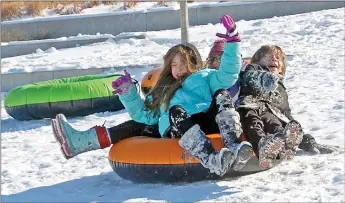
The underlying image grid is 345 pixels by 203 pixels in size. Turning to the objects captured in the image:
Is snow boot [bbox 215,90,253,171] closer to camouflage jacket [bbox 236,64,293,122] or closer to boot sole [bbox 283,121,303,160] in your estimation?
camouflage jacket [bbox 236,64,293,122]

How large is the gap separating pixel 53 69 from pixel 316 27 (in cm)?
392

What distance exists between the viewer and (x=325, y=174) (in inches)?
194

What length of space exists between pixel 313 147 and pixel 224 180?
80 cm

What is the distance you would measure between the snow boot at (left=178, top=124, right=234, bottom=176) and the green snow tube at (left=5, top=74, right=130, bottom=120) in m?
3.25

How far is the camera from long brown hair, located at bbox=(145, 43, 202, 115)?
5.21 meters

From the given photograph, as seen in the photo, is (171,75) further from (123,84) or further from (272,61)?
(272,61)

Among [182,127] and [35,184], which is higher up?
[182,127]

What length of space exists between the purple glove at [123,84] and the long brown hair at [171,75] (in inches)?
7.2

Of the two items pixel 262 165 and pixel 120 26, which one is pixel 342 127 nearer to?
pixel 262 165

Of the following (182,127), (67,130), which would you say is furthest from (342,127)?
(67,130)

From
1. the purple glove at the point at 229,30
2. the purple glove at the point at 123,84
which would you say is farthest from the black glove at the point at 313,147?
the purple glove at the point at 123,84

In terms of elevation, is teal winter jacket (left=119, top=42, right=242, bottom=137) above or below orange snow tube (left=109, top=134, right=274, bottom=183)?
above

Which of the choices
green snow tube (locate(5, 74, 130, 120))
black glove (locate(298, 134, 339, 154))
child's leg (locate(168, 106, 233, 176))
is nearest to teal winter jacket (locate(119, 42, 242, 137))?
child's leg (locate(168, 106, 233, 176))

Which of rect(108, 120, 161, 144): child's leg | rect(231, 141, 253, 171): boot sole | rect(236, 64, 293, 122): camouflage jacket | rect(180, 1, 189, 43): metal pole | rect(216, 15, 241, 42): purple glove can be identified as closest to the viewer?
rect(231, 141, 253, 171): boot sole
